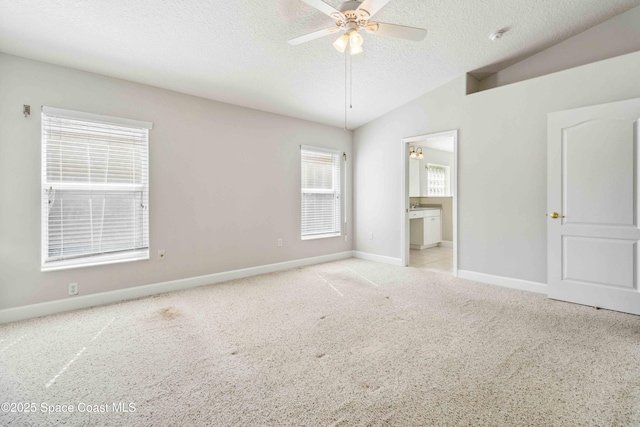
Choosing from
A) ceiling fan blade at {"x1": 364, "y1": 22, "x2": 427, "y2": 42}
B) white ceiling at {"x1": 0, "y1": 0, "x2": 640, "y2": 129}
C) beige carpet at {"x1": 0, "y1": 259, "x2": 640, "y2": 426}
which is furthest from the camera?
white ceiling at {"x1": 0, "y1": 0, "x2": 640, "y2": 129}

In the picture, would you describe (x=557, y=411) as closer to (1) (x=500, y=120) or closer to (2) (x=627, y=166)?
(2) (x=627, y=166)

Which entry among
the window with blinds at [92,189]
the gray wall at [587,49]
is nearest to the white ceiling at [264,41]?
the gray wall at [587,49]

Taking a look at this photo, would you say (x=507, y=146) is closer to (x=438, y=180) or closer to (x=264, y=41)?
(x=264, y=41)

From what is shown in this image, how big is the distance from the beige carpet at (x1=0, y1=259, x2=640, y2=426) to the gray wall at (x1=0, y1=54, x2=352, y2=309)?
0.44 m

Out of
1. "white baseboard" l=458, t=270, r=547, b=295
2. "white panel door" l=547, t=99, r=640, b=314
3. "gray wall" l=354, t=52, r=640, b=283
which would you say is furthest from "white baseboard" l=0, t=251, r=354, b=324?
"white panel door" l=547, t=99, r=640, b=314

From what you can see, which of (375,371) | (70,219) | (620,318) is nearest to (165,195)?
(70,219)

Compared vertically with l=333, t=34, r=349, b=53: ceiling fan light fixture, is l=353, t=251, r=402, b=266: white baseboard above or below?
below

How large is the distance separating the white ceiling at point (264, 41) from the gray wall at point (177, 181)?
0.27 meters

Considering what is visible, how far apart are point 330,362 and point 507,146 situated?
135 inches

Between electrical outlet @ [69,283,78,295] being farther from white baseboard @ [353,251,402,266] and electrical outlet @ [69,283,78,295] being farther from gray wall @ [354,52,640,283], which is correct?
gray wall @ [354,52,640,283]

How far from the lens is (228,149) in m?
4.12

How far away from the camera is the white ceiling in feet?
7.96

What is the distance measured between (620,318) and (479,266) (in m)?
1.43

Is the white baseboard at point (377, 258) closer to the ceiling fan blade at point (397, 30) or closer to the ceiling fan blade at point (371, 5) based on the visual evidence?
the ceiling fan blade at point (397, 30)
